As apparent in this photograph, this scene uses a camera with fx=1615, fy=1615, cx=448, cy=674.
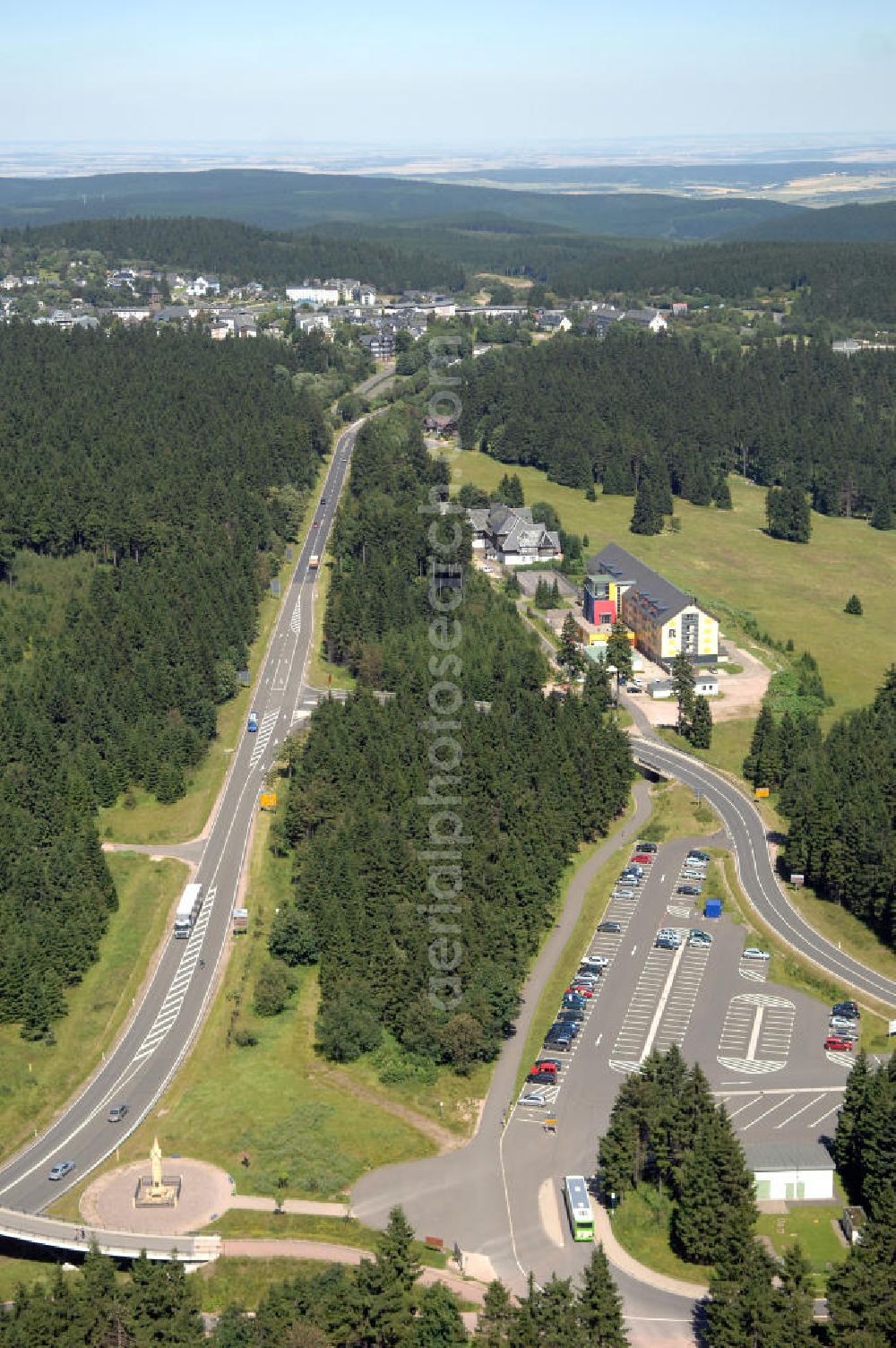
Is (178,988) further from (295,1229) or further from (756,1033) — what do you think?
(756,1033)

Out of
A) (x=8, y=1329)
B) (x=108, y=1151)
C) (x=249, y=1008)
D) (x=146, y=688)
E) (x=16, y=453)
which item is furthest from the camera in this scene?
(x=16, y=453)

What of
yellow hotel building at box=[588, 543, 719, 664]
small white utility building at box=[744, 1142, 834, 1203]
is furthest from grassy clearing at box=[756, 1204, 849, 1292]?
yellow hotel building at box=[588, 543, 719, 664]

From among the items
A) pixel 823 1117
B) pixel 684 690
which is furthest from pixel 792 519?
pixel 823 1117

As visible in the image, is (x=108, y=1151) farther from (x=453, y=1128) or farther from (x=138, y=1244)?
(x=453, y=1128)

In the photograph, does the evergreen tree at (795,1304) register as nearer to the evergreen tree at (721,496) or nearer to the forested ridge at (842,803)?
the forested ridge at (842,803)

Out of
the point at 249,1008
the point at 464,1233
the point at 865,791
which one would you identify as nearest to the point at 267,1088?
the point at 249,1008

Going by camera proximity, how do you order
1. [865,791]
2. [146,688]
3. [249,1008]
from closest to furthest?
[249,1008] < [865,791] < [146,688]

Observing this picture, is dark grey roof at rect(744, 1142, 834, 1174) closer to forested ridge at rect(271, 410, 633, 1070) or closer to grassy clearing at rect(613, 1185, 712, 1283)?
grassy clearing at rect(613, 1185, 712, 1283)
